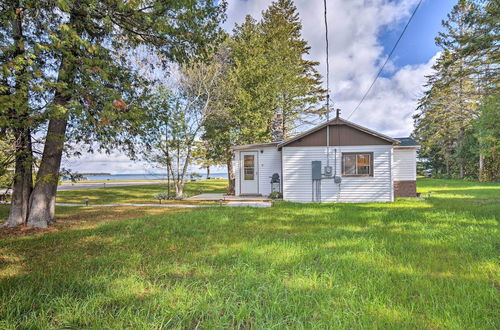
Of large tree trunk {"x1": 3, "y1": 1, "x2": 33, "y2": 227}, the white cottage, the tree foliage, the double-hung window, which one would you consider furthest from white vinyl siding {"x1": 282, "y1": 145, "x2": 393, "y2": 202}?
the tree foliage

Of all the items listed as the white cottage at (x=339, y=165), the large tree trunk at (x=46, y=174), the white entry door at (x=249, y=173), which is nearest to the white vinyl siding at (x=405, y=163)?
the white cottage at (x=339, y=165)

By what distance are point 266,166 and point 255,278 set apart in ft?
31.6

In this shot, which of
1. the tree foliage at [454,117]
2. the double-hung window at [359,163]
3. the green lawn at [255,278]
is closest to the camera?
the green lawn at [255,278]

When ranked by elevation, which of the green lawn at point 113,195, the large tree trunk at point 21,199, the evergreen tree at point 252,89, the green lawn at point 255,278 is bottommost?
the green lawn at point 113,195

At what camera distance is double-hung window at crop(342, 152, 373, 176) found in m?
10.6

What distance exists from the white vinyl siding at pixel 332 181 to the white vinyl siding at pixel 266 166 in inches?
53.1

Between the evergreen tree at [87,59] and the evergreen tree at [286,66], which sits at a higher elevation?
the evergreen tree at [286,66]

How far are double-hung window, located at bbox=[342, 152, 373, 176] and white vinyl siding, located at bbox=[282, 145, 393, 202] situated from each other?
16cm

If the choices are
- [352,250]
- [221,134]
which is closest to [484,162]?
[221,134]

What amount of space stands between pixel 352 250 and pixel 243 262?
183cm

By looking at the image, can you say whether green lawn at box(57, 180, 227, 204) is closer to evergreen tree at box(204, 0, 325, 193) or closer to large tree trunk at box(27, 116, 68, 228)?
evergreen tree at box(204, 0, 325, 193)

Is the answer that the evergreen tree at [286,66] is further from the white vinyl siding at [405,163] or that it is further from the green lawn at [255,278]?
the green lawn at [255,278]

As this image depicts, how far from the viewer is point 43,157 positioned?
19.1 ft

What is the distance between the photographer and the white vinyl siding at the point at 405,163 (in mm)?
11617
